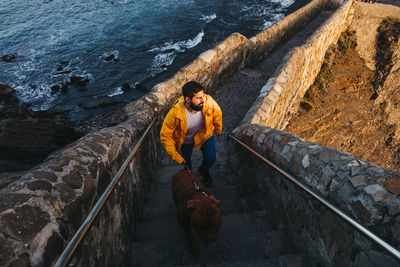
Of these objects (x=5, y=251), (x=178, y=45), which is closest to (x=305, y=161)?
(x=5, y=251)

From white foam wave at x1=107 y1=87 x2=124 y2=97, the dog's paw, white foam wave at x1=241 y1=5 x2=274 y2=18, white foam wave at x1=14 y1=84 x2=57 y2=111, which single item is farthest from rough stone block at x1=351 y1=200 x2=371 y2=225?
white foam wave at x1=241 y1=5 x2=274 y2=18

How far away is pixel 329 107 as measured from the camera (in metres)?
11.1

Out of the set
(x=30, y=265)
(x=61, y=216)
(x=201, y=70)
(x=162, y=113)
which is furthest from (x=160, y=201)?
(x=201, y=70)

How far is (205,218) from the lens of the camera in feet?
8.11

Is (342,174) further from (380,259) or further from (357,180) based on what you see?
(380,259)

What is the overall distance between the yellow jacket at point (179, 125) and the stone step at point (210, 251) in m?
1.07

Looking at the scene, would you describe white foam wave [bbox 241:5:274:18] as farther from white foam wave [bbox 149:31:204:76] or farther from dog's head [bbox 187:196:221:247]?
dog's head [bbox 187:196:221:247]

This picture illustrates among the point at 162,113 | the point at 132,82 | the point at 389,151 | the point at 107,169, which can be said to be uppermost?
the point at 107,169

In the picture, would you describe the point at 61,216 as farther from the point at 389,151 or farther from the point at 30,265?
the point at 389,151

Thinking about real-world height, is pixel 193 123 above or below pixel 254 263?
above

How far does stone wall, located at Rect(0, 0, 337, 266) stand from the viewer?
148 cm

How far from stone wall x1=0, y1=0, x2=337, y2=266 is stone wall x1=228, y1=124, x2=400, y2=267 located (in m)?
1.89

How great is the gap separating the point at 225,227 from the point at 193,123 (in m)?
1.46

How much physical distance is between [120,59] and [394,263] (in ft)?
62.2
